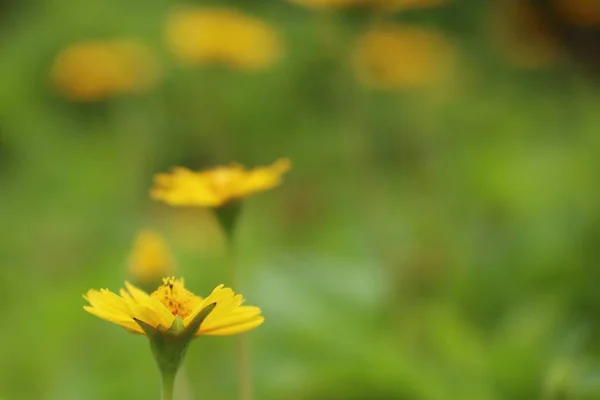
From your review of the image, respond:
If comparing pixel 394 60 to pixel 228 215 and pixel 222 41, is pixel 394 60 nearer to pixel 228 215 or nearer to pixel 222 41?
pixel 222 41

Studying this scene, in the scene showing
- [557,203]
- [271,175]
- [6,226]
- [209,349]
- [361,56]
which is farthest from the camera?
[361,56]

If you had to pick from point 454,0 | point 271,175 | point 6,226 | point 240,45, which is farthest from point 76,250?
point 454,0

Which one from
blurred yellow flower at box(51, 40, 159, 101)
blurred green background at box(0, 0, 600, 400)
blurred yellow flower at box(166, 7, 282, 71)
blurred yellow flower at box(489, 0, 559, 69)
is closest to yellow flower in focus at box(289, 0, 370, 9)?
blurred green background at box(0, 0, 600, 400)

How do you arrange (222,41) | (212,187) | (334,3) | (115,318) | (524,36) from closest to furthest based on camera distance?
1. (115,318)
2. (212,187)
3. (334,3)
4. (222,41)
5. (524,36)

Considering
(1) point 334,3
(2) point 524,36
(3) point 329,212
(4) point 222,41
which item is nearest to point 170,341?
(1) point 334,3

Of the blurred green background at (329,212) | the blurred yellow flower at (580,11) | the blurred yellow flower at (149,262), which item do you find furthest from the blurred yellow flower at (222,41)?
the blurred yellow flower at (149,262)

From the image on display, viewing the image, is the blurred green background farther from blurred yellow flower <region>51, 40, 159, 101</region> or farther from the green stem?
the green stem

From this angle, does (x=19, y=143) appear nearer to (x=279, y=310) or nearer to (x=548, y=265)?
(x=279, y=310)

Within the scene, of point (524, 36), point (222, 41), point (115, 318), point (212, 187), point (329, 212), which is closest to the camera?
point (115, 318)
